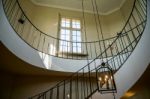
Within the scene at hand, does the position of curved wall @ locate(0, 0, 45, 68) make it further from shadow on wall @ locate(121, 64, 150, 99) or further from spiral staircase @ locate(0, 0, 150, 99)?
shadow on wall @ locate(121, 64, 150, 99)

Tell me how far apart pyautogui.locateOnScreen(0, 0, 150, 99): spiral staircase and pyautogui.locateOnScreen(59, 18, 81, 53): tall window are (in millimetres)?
337

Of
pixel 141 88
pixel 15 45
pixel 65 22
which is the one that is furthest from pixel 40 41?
pixel 141 88

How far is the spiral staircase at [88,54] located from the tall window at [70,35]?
0.34m

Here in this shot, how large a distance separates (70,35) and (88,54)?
144 centimetres

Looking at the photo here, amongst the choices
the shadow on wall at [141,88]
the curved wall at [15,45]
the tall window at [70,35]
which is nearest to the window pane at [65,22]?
the tall window at [70,35]

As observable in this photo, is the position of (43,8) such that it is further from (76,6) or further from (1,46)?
(1,46)

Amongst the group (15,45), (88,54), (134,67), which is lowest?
(134,67)

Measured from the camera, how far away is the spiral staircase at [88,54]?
11.9ft

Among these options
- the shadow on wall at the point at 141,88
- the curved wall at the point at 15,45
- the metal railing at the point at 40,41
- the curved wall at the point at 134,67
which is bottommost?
the shadow on wall at the point at 141,88

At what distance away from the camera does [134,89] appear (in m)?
4.15

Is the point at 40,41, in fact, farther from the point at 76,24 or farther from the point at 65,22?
the point at 76,24

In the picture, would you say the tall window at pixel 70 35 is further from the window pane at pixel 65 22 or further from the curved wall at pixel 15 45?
the curved wall at pixel 15 45

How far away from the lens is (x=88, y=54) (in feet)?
25.7

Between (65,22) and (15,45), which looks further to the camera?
(65,22)
